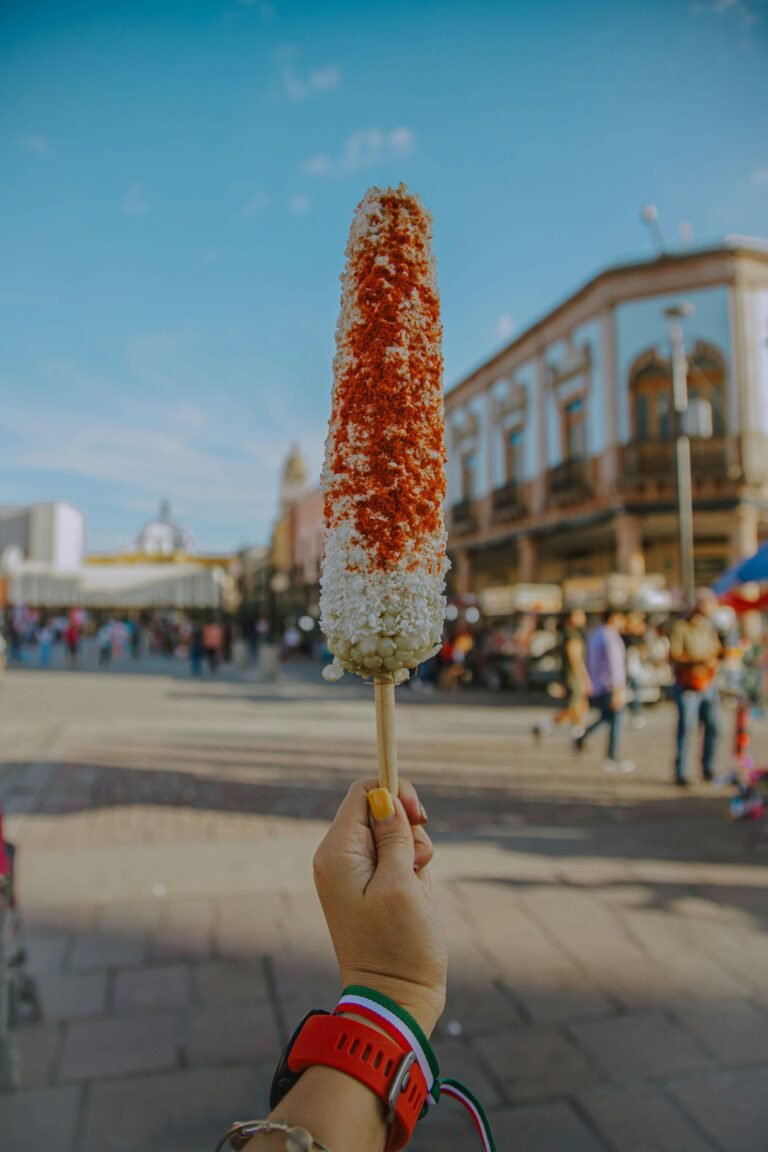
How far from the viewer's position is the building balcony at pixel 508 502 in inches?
1057

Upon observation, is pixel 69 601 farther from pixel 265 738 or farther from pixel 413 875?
pixel 413 875

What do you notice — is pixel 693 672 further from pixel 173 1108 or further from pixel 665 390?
pixel 665 390

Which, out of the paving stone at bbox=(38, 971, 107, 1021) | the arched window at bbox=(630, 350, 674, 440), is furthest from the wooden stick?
the arched window at bbox=(630, 350, 674, 440)

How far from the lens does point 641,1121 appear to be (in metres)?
2.67

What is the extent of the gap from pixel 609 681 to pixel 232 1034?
6.45 metres

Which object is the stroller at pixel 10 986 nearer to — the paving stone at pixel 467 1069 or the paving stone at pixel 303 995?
the paving stone at pixel 303 995

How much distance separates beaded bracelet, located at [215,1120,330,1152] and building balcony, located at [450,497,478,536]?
97.3ft

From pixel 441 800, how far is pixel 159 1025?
434 centimetres

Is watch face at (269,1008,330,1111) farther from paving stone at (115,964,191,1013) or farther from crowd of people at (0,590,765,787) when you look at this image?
paving stone at (115,964,191,1013)

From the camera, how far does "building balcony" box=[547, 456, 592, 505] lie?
22.9 meters

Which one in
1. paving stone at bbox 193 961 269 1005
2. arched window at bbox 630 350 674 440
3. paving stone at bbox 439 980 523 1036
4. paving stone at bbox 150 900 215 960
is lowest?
paving stone at bbox 439 980 523 1036

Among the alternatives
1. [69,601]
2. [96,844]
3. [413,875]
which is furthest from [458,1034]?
[69,601]

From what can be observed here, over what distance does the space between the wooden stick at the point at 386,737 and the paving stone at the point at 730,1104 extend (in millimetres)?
2321

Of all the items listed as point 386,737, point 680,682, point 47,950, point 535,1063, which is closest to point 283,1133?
point 386,737
